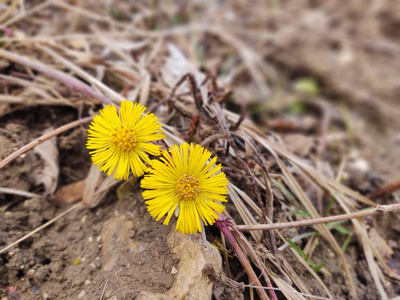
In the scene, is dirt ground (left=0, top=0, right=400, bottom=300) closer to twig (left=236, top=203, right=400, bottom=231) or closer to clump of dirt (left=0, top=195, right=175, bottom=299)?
clump of dirt (left=0, top=195, right=175, bottom=299)

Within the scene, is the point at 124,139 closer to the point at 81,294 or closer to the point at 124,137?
the point at 124,137

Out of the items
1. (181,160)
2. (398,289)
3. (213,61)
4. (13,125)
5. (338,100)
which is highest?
(338,100)

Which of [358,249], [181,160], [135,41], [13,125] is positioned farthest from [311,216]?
[135,41]

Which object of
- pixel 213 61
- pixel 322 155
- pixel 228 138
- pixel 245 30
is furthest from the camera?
pixel 245 30

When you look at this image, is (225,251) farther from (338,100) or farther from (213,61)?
(338,100)

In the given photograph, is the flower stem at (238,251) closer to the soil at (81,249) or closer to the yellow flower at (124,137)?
the soil at (81,249)

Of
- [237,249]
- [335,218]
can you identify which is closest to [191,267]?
[237,249]

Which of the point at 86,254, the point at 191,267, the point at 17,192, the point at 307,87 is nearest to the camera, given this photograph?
the point at 191,267

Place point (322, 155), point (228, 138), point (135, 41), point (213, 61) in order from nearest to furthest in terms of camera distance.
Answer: point (228, 138) → point (322, 155) → point (135, 41) → point (213, 61)
